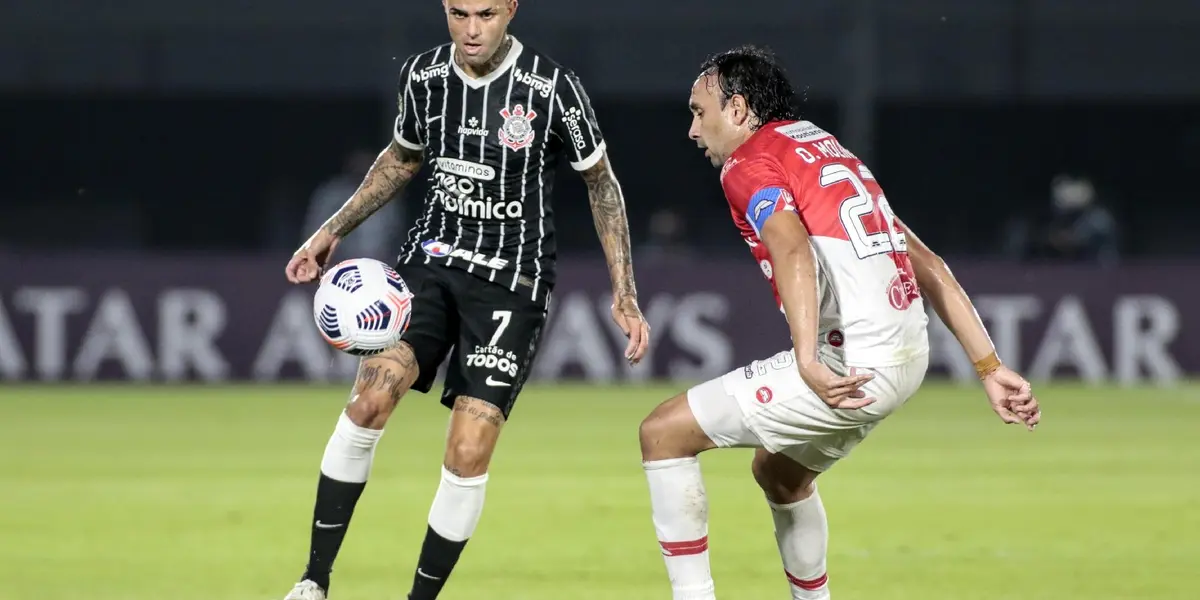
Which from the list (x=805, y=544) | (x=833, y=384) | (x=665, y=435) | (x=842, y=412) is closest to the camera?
(x=833, y=384)

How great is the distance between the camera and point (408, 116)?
6820 mm

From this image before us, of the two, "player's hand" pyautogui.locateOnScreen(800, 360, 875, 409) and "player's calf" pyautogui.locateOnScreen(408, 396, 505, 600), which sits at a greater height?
"player's hand" pyautogui.locateOnScreen(800, 360, 875, 409)

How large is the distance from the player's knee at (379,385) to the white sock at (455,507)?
0.32 m

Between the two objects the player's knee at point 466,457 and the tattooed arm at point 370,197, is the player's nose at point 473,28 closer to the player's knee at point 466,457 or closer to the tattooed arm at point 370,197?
the tattooed arm at point 370,197

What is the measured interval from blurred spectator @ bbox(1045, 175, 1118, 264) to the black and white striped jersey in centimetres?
1264

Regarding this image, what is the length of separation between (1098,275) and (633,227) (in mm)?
6355

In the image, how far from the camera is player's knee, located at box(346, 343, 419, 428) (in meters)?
6.43

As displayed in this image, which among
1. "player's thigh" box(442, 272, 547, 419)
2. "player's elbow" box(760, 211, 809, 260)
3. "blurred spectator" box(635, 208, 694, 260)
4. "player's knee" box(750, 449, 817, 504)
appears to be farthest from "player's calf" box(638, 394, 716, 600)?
"blurred spectator" box(635, 208, 694, 260)

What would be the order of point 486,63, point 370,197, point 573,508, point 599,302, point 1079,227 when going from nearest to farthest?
point 486,63 → point 370,197 → point 573,508 → point 599,302 → point 1079,227

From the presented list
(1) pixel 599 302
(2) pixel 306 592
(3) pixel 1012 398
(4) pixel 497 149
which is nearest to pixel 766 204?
(3) pixel 1012 398

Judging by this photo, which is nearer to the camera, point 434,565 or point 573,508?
point 434,565

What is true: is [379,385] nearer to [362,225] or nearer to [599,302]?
[599,302]

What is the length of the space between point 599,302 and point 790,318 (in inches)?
462

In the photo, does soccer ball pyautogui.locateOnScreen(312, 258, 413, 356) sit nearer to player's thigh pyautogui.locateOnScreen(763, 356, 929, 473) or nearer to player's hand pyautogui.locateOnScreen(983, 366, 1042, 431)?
player's thigh pyautogui.locateOnScreen(763, 356, 929, 473)
